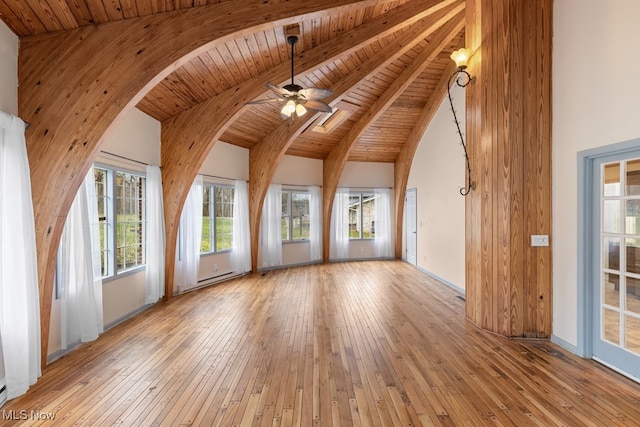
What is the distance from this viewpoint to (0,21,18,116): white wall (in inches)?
101

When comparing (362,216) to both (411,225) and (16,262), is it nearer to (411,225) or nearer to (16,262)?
(411,225)

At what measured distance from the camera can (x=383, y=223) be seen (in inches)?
353

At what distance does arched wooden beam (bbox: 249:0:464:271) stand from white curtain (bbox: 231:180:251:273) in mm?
212

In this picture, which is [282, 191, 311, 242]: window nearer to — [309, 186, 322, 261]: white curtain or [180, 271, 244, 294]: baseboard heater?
[309, 186, 322, 261]: white curtain

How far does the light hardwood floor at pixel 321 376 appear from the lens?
220 cm

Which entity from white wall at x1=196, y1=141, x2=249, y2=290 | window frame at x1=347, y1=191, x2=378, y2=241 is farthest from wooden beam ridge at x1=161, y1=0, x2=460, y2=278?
window frame at x1=347, y1=191, x2=378, y2=241

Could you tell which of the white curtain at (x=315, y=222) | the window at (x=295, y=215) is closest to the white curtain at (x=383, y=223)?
A: the white curtain at (x=315, y=222)

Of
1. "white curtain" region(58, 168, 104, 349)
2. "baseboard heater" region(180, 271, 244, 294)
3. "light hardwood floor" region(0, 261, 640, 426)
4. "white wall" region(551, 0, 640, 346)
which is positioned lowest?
"light hardwood floor" region(0, 261, 640, 426)

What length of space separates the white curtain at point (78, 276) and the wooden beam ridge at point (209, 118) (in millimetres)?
1496

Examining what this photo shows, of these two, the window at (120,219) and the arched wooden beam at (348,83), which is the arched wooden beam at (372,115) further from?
the window at (120,219)

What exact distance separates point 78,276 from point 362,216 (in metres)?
6.91

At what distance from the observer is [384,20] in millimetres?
3760

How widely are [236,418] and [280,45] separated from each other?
12.8 feet

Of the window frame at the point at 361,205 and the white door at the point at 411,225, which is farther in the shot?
the window frame at the point at 361,205
